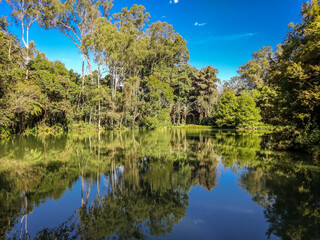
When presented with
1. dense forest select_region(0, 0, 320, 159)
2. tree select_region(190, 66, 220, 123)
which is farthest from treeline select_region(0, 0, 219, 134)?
tree select_region(190, 66, 220, 123)

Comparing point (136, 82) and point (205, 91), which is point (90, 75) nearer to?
point (136, 82)

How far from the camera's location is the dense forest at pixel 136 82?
12.9 meters

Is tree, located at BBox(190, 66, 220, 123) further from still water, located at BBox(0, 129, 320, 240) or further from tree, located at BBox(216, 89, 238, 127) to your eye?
still water, located at BBox(0, 129, 320, 240)

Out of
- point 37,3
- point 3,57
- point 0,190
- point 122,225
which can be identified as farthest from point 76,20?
point 122,225

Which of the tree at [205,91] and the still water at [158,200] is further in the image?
the tree at [205,91]

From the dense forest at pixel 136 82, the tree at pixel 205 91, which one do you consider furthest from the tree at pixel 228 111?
the tree at pixel 205 91

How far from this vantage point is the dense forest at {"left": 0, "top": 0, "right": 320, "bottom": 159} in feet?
42.3

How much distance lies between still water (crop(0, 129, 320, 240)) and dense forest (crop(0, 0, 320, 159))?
5.14 m

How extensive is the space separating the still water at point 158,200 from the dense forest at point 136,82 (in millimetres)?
5143

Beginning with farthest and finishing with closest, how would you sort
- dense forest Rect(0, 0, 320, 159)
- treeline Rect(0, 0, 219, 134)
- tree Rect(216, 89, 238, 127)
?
1. tree Rect(216, 89, 238, 127)
2. treeline Rect(0, 0, 219, 134)
3. dense forest Rect(0, 0, 320, 159)

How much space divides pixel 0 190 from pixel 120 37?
2659 cm

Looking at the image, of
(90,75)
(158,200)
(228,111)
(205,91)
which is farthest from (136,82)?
(158,200)

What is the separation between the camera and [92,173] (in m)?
8.36

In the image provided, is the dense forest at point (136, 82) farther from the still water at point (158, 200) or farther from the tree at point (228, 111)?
the still water at point (158, 200)
